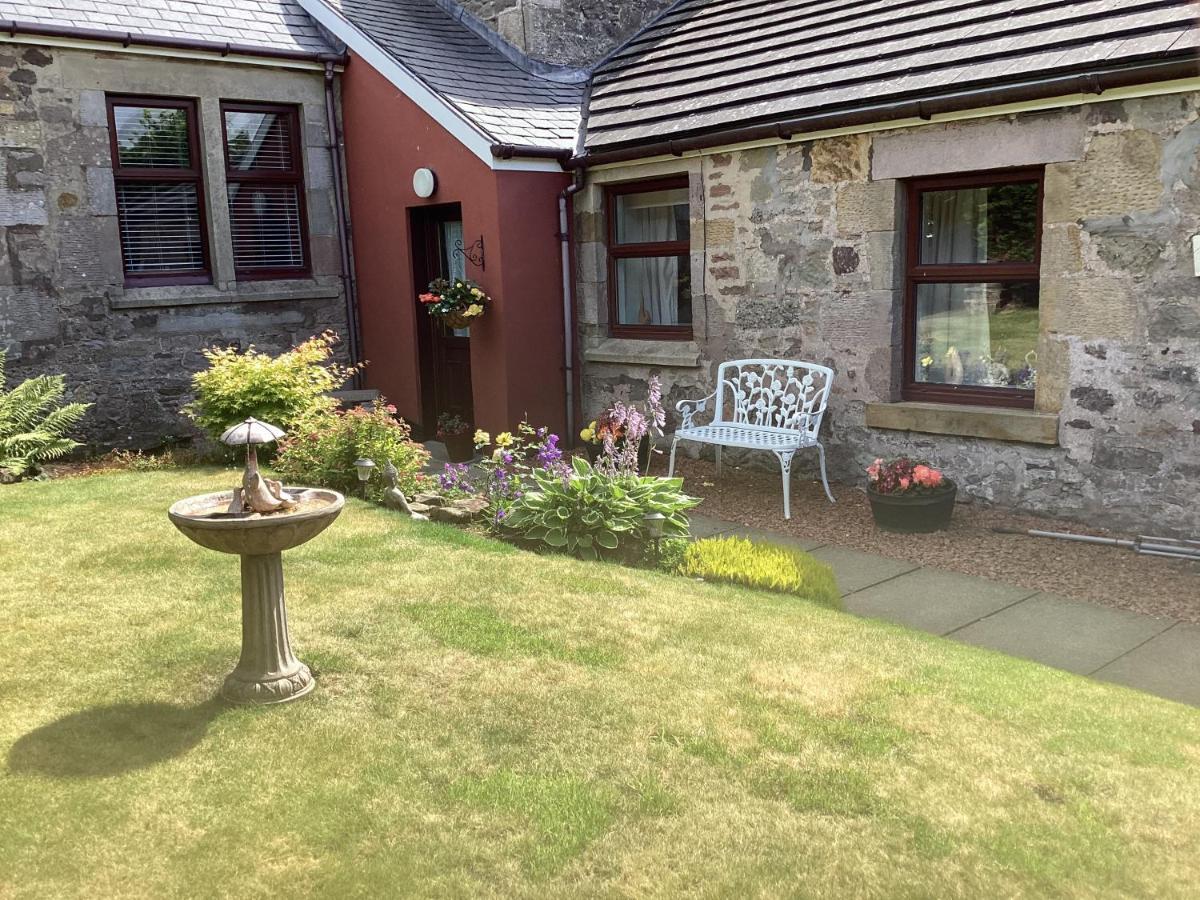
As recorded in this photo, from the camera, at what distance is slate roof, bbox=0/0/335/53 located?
899 cm

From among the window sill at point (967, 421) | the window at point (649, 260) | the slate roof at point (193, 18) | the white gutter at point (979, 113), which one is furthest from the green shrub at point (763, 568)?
the slate roof at point (193, 18)

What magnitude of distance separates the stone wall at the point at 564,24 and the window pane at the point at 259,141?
243cm

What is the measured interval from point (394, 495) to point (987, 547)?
389cm

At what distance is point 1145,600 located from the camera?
5.46 m

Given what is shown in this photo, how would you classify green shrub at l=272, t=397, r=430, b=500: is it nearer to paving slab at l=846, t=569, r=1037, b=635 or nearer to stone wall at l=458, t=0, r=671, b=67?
paving slab at l=846, t=569, r=1037, b=635

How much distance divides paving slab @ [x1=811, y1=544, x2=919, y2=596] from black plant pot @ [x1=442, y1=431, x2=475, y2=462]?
13.5ft

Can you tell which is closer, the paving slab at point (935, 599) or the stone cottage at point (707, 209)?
the paving slab at point (935, 599)

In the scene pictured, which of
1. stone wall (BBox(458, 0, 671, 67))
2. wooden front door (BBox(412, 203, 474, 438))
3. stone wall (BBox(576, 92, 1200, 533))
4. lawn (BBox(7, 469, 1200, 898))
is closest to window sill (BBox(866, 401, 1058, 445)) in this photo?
Answer: stone wall (BBox(576, 92, 1200, 533))

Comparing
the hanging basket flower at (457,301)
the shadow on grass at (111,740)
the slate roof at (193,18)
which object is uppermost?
the slate roof at (193,18)

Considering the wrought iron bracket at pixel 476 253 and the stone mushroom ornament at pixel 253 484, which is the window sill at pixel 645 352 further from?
the stone mushroom ornament at pixel 253 484

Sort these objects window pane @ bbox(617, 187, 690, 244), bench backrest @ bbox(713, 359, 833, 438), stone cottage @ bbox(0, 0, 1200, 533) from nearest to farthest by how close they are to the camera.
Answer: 1. stone cottage @ bbox(0, 0, 1200, 533)
2. bench backrest @ bbox(713, 359, 833, 438)
3. window pane @ bbox(617, 187, 690, 244)

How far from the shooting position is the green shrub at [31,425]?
818 cm

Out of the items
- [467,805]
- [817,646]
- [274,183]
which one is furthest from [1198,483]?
[274,183]

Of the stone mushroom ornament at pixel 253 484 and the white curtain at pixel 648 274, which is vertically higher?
the white curtain at pixel 648 274
